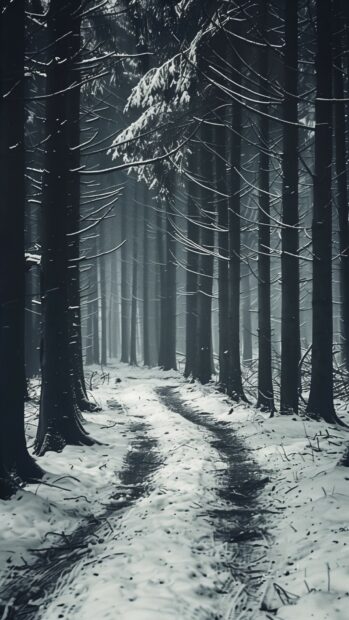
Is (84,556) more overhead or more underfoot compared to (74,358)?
more underfoot

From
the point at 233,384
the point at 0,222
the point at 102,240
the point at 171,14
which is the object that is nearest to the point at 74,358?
the point at 233,384

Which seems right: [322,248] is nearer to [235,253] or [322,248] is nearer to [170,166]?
[235,253]

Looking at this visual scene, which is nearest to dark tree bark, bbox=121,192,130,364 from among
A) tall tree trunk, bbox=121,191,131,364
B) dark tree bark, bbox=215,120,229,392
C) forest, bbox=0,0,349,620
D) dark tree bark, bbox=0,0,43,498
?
tall tree trunk, bbox=121,191,131,364

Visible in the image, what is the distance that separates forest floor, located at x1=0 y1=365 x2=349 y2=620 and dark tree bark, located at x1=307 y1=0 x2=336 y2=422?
0.71 m

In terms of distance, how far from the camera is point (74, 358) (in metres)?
10.6

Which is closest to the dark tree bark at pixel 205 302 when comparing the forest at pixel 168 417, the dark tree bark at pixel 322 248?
the forest at pixel 168 417

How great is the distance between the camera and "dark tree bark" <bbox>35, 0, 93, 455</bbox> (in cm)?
757

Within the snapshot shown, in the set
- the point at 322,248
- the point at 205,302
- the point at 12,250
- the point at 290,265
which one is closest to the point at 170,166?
the point at 205,302

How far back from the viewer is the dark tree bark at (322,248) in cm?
878

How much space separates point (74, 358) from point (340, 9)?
9.27 m

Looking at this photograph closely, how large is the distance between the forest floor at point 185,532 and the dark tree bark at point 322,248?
28.0 inches

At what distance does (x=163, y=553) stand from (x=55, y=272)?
500 centimetres

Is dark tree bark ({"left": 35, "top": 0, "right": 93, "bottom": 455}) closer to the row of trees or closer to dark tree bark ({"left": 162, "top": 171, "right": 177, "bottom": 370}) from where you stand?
the row of trees

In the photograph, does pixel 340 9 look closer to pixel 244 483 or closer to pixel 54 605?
pixel 244 483
